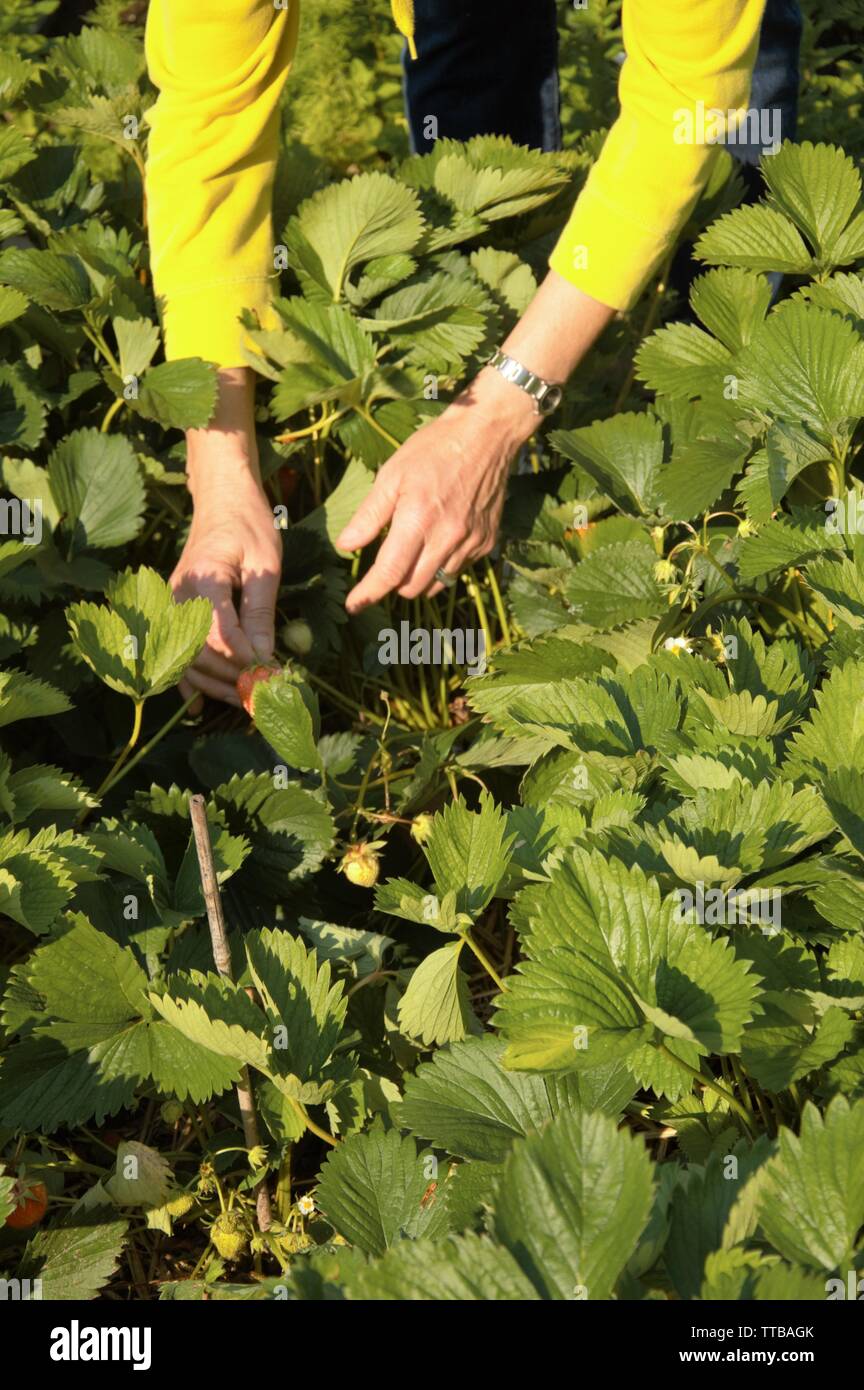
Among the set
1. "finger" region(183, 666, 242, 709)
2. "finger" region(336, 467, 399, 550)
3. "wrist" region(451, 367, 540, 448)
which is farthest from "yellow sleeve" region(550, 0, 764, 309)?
"finger" region(183, 666, 242, 709)

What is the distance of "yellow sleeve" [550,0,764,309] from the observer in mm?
1217

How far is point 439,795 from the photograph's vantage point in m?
1.22

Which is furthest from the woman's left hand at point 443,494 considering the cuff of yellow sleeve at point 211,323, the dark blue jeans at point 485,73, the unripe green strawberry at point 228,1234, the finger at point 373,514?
the dark blue jeans at point 485,73

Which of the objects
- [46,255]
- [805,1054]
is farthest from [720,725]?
[46,255]

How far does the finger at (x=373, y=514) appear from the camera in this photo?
53.2 inches

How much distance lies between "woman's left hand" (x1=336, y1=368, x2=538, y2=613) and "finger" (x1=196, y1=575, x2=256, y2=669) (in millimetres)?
129

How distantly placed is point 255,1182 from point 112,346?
956 millimetres

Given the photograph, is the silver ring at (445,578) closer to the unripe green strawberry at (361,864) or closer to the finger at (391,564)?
the finger at (391,564)

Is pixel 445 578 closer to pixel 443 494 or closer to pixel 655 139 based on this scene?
pixel 443 494

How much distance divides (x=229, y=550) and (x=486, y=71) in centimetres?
107

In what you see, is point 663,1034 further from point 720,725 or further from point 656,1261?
point 720,725

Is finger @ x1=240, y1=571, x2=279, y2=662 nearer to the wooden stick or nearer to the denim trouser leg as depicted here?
the wooden stick

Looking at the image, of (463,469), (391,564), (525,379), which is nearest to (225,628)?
(391,564)

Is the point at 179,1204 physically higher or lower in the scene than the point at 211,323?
lower
